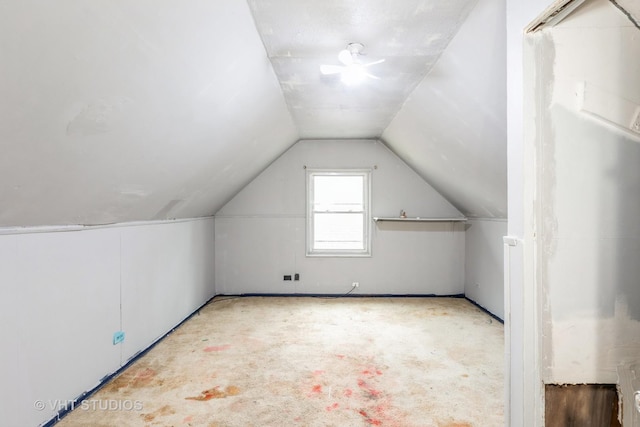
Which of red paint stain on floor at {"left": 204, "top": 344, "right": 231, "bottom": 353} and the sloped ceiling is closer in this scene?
the sloped ceiling

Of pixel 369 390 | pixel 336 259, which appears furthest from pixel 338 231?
pixel 369 390

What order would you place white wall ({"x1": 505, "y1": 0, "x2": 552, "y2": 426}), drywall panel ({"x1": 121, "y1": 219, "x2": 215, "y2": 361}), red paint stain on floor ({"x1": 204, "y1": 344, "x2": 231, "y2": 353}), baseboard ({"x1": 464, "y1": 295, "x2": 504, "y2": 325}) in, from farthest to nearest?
baseboard ({"x1": 464, "y1": 295, "x2": 504, "y2": 325})
red paint stain on floor ({"x1": 204, "y1": 344, "x2": 231, "y2": 353})
drywall panel ({"x1": 121, "y1": 219, "x2": 215, "y2": 361})
white wall ({"x1": 505, "y1": 0, "x2": 552, "y2": 426})

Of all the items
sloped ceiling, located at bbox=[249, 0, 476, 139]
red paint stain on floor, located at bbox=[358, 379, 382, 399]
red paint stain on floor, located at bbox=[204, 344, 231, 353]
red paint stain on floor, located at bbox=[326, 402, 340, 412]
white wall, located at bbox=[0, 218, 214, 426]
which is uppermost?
sloped ceiling, located at bbox=[249, 0, 476, 139]

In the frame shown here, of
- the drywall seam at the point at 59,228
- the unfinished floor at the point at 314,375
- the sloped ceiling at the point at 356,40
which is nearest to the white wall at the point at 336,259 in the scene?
the unfinished floor at the point at 314,375

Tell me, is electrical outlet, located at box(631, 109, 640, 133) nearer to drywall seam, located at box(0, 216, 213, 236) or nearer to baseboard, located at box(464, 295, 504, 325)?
drywall seam, located at box(0, 216, 213, 236)

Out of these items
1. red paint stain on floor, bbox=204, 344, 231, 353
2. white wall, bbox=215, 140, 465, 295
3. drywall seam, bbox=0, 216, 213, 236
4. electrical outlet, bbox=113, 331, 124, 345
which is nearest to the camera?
drywall seam, bbox=0, 216, 213, 236

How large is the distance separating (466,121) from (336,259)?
3060 mm

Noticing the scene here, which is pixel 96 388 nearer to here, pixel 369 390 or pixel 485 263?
pixel 369 390

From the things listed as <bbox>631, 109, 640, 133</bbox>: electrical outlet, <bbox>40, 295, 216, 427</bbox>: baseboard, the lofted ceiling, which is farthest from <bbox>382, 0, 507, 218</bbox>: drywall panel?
<bbox>40, 295, 216, 427</bbox>: baseboard

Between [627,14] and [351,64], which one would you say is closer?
[627,14]

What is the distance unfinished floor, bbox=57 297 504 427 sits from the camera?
7.36ft

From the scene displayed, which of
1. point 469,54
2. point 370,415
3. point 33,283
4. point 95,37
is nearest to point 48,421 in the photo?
point 33,283

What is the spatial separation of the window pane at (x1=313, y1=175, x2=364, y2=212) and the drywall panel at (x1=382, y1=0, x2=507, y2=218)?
904 mm

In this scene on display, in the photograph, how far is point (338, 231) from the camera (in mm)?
5516
